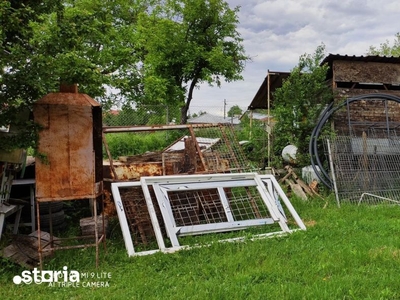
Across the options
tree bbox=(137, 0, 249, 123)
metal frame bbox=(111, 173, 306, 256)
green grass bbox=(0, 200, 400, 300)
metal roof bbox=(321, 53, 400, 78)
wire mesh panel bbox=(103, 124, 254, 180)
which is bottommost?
green grass bbox=(0, 200, 400, 300)

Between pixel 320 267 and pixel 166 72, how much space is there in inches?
574

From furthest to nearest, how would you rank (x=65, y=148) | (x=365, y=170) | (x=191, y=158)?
1. (x=365, y=170)
2. (x=191, y=158)
3. (x=65, y=148)

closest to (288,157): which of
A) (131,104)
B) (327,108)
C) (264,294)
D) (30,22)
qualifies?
(327,108)

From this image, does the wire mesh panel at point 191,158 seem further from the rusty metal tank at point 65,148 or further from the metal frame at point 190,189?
the rusty metal tank at point 65,148

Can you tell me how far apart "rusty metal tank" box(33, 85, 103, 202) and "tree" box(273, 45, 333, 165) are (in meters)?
5.90

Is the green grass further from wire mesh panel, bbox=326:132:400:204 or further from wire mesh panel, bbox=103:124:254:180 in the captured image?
wire mesh panel, bbox=326:132:400:204

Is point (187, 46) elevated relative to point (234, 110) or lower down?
elevated

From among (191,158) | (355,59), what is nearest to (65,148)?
(191,158)

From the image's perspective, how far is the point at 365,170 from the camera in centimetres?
704

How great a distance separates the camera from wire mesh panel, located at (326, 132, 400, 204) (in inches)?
265

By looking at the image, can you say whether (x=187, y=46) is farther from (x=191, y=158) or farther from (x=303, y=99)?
(x=191, y=158)

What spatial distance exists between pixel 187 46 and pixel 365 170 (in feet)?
38.0

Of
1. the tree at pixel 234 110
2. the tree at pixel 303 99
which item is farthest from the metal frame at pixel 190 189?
the tree at pixel 234 110

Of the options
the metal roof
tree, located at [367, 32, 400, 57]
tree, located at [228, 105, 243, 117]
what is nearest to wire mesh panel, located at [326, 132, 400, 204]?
the metal roof
